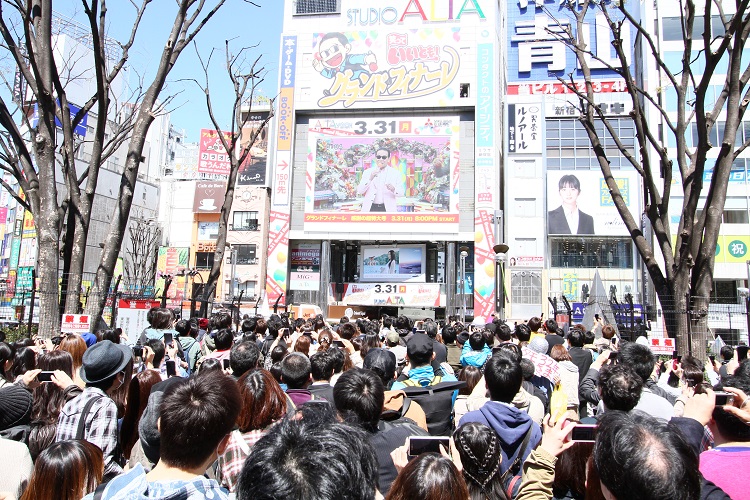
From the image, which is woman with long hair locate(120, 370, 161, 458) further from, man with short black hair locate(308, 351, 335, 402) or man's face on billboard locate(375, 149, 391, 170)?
man's face on billboard locate(375, 149, 391, 170)

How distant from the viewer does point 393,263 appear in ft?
136

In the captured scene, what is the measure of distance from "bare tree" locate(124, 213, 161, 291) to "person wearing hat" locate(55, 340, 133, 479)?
39.0 metres

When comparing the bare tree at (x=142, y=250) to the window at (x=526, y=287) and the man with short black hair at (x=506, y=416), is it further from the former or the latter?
the man with short black hair at (x=506, y=416)

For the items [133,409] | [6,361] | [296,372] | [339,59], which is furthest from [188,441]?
[339,59]

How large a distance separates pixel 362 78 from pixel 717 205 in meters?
33.8

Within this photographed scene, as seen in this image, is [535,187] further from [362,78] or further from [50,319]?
[50,319]

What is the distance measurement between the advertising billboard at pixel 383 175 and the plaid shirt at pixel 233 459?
36.8 meters

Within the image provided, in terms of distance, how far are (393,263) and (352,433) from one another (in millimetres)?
39704

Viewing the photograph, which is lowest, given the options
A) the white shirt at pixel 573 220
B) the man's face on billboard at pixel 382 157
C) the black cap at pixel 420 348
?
the black cap at pixel 420 348

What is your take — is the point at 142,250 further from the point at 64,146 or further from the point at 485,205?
the point at 64,146

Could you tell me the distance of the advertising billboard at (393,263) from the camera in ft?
135

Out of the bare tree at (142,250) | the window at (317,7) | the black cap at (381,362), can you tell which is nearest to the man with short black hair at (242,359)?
the black cap at (381,362)

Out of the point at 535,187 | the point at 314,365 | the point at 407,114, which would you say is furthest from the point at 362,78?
the point at 314,365

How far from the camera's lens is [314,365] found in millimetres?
4852
